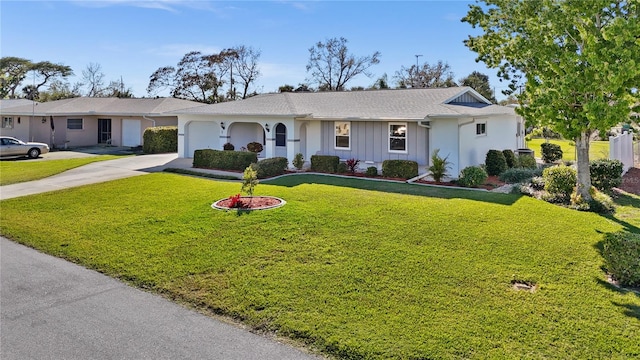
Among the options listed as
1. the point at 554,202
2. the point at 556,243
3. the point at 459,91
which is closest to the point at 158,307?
the point at 556,243

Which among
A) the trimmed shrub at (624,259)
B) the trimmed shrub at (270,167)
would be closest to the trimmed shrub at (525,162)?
the trimmed shrub at (270,167)

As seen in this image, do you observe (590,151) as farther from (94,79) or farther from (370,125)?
(94,79)

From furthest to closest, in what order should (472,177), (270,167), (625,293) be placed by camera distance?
1. (270,167)
2. (472,177)
3. (625,293)

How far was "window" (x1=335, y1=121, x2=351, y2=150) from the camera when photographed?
19.6 metres

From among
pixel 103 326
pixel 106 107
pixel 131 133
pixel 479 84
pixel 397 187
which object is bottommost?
pixel 103 326

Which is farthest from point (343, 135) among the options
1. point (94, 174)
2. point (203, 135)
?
point (94, 174)

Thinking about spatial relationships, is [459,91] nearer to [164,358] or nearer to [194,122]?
[194,122]

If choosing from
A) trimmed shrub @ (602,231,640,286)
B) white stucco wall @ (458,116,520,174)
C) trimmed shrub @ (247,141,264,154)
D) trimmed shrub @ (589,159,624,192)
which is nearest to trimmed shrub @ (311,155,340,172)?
trimmed shrub @ (247,141,264,154)

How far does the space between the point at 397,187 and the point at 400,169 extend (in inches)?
102

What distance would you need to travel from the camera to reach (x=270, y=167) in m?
17.8

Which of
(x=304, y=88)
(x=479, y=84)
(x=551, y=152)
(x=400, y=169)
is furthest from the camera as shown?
(x=479, y=84)

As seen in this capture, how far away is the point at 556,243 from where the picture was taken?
830 centimetres

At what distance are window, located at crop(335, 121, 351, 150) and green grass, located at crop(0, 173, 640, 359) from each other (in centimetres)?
689

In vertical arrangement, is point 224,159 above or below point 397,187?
above
